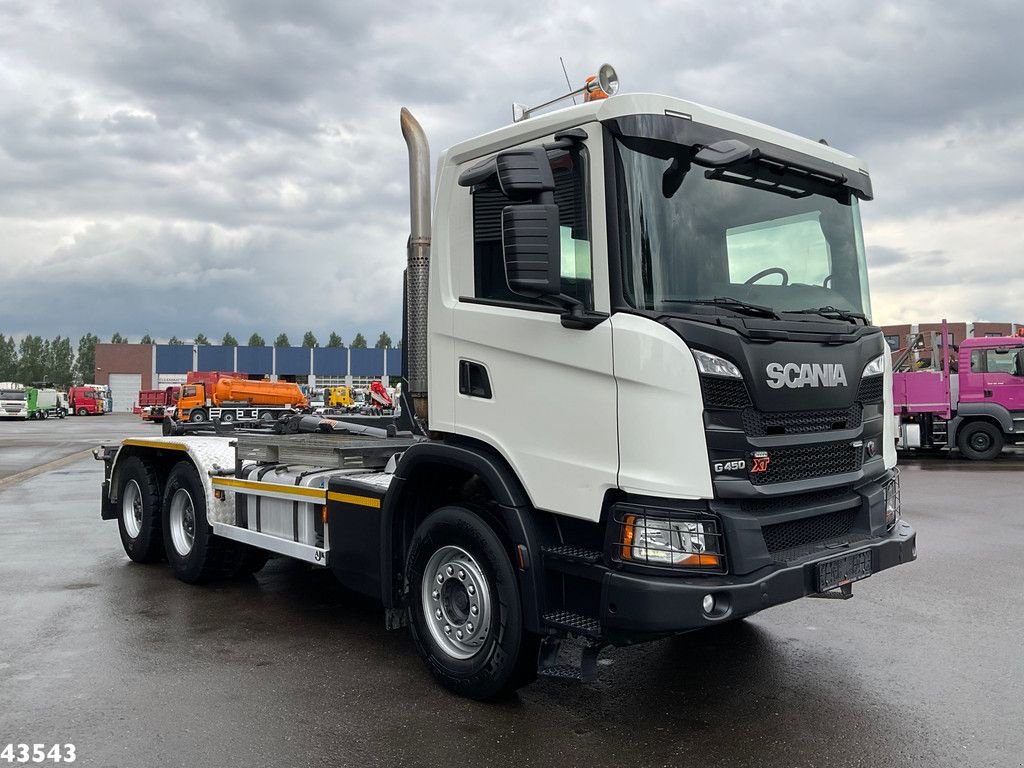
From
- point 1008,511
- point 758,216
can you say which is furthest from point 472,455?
point 1008,511

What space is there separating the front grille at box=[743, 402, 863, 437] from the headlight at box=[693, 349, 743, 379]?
0.20m

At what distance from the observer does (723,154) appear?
13.1ft

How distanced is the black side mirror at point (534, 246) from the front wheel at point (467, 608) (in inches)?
52.4

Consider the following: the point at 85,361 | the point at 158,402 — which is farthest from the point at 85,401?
the point at 85,361

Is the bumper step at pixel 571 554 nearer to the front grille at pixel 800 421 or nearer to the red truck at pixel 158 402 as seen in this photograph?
the front grille at pixel 800 421

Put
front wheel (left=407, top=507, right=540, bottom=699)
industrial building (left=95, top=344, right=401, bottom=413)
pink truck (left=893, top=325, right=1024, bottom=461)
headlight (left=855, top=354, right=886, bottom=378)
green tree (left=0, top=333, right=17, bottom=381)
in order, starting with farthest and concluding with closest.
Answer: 1. green tree (left=0, top=333, right=17, bottom=381)
2. industrial building (left=95, top=344, right=401, bottom=413)
3. pink truck (left=893, top=325, right=1024, bottom=461)
4. headlight (left=855, top=354, right=886, bottom=378)
5. front wheel (left=407, top=507, right=540, bottom=699)

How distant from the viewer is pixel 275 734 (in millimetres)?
4098

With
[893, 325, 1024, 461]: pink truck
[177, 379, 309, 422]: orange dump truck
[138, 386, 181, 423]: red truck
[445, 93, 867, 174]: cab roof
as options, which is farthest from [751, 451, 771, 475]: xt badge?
[138, 386, 181, 423]: red truck

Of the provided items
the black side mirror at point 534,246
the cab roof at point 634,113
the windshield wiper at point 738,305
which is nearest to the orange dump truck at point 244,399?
the cab roof at point 634,113

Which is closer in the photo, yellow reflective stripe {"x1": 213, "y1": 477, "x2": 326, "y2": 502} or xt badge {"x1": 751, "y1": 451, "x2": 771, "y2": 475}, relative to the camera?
xt badge {"x1": 751, "y1": 451, "x2": 771, "y2": 475}

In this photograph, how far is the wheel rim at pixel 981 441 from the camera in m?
18.9

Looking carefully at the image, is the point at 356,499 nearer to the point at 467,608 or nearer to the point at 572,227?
the point at 467,608

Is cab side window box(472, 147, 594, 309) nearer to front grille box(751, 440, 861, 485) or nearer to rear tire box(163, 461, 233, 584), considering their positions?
front grille box(751, 440, 861, 485)

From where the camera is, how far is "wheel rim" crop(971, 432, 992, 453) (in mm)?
18938
